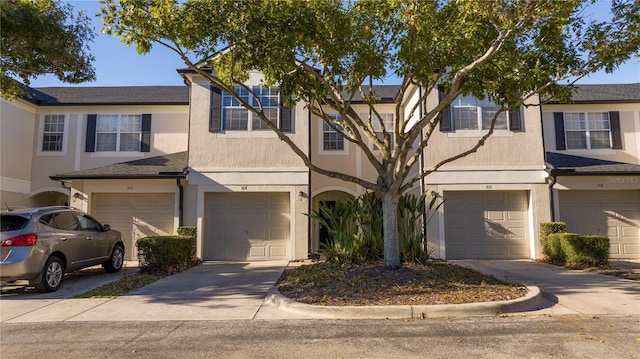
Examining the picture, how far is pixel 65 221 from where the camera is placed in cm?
927

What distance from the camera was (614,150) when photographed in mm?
14805

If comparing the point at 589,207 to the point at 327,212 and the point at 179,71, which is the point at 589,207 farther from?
the point at 179,71

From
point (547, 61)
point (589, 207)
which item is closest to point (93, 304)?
point (547, 61)

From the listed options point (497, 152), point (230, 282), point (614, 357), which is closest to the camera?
point (614, 357)

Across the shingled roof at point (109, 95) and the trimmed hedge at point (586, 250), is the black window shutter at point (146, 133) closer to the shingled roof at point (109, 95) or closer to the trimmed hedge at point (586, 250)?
the shingled roof at point (109, 95)

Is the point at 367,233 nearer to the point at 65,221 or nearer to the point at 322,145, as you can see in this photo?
the point at 322,145

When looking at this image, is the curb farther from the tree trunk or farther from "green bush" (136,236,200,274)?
"green bush" (136,236,200,274)

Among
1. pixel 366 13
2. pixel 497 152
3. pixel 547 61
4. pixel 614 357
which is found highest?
pixel 366 13

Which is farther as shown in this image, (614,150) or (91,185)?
(614,150)

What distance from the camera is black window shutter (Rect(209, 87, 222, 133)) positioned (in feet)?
44.5

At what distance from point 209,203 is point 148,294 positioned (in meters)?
5.71

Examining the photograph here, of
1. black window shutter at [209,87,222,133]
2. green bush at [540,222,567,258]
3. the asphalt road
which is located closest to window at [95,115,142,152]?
black window shutter at [209,87,222,133]

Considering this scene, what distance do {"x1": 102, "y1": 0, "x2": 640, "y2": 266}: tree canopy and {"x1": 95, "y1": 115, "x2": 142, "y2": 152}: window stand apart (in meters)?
7.83

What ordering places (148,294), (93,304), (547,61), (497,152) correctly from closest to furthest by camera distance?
(93,304) → (148,294) → (547,61) → (497,152)
